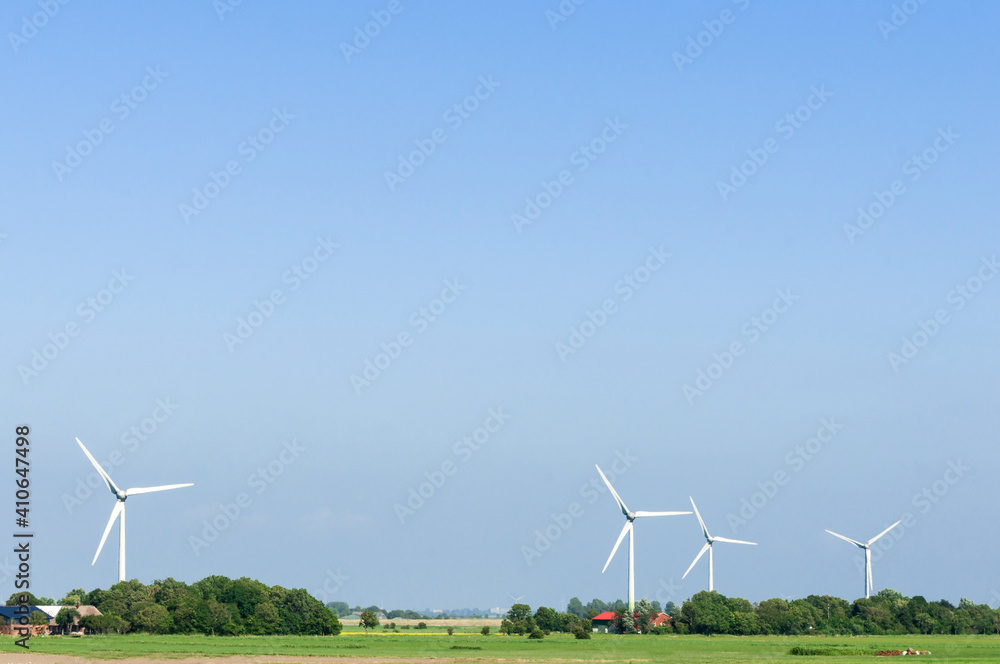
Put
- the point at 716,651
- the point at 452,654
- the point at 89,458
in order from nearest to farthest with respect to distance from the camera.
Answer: the point at 452,654 → the point at 716,651 → the point at 89,458

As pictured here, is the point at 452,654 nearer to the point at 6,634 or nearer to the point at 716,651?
the point at 716,651

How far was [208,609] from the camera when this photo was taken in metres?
153

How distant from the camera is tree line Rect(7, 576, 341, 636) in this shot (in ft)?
497

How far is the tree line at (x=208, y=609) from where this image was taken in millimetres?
151500

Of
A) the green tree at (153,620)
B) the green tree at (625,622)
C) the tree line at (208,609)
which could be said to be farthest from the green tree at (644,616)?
the green tree at (153,620)

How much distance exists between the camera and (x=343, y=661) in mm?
91312

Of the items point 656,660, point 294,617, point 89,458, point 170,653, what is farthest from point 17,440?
point 294,617

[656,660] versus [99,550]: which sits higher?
[99,550]

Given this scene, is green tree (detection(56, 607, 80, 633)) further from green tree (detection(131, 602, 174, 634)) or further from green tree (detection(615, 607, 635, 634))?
green tree (detection(615, 607, 635, 634))

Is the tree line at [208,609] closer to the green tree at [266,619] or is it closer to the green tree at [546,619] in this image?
the green tree at [266,619]

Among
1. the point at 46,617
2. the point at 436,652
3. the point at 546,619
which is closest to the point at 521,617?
the point at 546,619

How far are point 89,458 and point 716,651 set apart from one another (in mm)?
77579

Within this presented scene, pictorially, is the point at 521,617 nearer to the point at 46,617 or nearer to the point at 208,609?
the point at 208,609

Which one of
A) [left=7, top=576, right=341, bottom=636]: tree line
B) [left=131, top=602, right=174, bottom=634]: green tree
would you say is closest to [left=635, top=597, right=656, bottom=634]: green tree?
[left=7, top=576, right=341, bottom=636]: tree line
